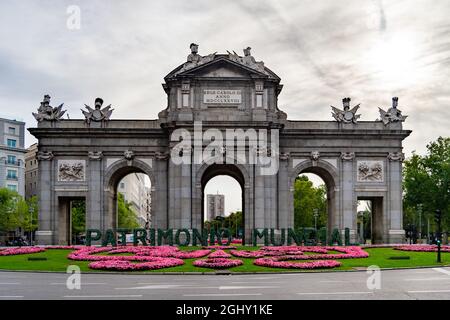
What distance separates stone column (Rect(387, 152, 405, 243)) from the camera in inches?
2589

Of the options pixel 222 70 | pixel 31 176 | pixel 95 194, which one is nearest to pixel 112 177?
pixel 95 194

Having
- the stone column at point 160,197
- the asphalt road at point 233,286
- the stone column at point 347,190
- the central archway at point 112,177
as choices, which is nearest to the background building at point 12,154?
the central archway at point 112,177

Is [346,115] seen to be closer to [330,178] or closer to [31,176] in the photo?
[330,178]

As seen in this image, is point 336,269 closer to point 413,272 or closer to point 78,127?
point 413,272

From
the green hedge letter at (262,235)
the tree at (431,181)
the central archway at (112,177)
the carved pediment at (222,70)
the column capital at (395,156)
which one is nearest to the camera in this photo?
the green hedge letter at (262,235)

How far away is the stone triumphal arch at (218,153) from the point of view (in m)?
61.4

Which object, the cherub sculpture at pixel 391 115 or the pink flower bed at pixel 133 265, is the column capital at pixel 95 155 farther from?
the cherub sculpture at pixel 391 115

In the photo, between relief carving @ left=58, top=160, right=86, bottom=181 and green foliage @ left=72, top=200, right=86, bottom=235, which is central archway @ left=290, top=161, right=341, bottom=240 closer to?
relief carving @ left=58, top=160, right=86, bottom=181

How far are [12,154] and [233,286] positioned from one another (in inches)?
3574

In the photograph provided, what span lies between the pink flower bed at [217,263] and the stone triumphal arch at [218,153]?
19.8 meters

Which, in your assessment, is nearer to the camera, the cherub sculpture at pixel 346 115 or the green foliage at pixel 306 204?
the cherub sculpture at pixel 346 115
